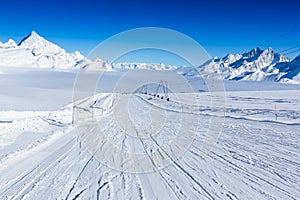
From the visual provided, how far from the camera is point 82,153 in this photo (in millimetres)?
9422

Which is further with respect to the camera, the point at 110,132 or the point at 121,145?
the point at 110,132

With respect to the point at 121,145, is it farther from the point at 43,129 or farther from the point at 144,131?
the point at 43,129

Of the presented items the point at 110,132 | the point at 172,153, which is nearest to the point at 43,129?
the point at 110,132

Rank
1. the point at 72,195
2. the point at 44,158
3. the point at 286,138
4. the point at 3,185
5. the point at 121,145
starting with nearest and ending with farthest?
the point at 72,195 < the point at 3,185 < the point at 44,158 < the point at 121,145 < the point at 286,138

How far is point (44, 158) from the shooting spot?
29.7 ft

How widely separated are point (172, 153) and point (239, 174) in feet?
8.57

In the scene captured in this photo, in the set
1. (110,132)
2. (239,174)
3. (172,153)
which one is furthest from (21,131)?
(239,174)

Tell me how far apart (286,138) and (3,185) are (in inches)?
367

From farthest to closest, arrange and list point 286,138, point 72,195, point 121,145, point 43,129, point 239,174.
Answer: point 43,129, point 286,138, point 121,145, point 239,174, point 72,195

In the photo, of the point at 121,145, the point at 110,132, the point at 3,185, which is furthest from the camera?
the point at 110,132

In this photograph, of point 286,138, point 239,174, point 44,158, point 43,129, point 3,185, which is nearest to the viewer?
point 3,185

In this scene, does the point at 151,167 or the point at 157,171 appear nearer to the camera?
the point at 157,171

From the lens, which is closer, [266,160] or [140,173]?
[140,173]

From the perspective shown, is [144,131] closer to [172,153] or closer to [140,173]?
[172,153]
